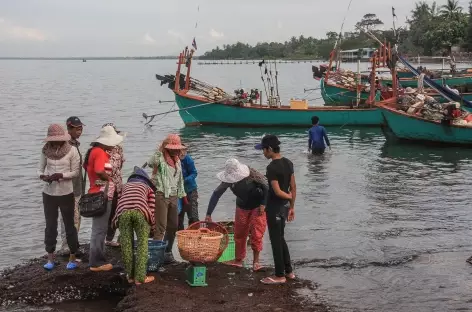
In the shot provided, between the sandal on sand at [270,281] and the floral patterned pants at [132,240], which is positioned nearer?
→ the floral patterned pants at [132,240]

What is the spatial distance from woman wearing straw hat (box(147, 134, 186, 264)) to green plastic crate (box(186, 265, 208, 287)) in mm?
724

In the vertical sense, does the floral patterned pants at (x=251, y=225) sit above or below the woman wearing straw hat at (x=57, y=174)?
below

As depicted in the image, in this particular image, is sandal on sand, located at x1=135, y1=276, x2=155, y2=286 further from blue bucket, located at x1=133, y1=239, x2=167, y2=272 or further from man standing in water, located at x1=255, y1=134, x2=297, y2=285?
man standing in water, located at x1=255, y1=134, x2=297, y2=285

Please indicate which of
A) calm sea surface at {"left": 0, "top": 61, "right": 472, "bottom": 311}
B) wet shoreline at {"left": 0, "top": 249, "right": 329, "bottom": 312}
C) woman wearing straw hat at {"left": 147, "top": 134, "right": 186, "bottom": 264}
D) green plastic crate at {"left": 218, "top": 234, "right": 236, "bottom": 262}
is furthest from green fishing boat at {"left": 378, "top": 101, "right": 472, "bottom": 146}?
woman wearing straw hat at {"left": 147, "top": 134, "right": 186, "bottom": 264}

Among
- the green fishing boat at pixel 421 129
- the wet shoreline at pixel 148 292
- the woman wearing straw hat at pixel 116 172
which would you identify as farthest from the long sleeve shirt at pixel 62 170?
the green fishing boat at pixel 421 129

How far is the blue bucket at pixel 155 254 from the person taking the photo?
23.7ft

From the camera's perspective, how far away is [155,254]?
23.7ft

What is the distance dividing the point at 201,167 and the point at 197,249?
41.5 ft

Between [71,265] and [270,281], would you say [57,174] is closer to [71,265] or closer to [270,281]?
[71,265]

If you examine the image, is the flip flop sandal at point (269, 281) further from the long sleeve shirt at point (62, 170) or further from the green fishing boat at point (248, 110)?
the green fishing boat at point (248, 110)

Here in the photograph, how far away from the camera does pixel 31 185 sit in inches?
650

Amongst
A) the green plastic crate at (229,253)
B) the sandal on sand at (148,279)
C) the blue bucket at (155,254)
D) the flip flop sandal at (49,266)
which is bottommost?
the green plastic crate at (229,253)

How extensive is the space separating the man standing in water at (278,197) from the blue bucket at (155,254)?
47.8 inches

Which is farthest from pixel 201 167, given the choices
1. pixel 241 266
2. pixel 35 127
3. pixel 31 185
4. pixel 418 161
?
pixel 35 127
